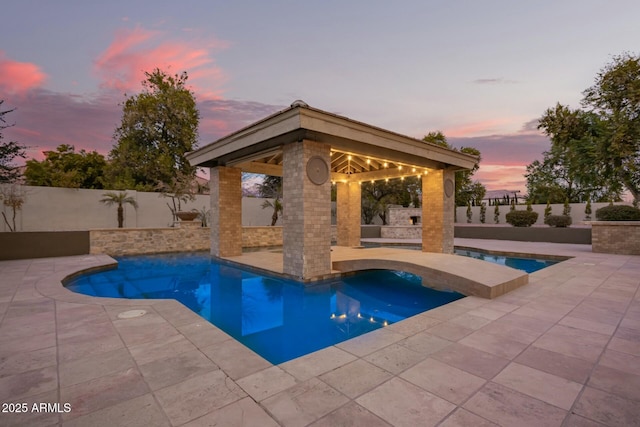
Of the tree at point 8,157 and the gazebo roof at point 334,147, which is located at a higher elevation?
the tree at point 8,157

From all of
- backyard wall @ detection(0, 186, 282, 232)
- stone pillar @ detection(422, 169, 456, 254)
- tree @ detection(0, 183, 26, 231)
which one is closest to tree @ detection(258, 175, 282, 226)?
backyard wall @ detection(0, 186, 282, 232)

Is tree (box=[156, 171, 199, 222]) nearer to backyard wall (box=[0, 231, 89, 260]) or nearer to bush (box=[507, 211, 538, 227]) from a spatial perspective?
backyard wall (box=[0, 231, 89, 260])

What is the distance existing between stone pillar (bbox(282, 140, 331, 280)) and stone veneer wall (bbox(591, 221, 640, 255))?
38.4ft

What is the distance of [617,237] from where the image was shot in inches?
452

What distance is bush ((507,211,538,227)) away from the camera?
61.3ft

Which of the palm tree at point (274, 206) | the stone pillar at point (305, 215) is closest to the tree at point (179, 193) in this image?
the palm tree at point (274, 206)

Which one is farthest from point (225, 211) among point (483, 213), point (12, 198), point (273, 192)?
point (483, 213)

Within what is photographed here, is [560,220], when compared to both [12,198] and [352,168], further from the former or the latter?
[12,198]

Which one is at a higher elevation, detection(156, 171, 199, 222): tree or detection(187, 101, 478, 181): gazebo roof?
detection(187, 101, 478, 181): gazebo roof

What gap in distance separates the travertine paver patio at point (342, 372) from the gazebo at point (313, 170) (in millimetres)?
4021

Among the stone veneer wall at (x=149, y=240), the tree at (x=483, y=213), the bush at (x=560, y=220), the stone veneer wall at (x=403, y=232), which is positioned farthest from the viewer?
the tree at (x=483, y=213)

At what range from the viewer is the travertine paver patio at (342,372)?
215 centimetres

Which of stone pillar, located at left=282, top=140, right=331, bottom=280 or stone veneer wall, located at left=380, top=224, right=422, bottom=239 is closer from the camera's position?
stone pillar, located at left=282, top=140, right=331, bottom=280

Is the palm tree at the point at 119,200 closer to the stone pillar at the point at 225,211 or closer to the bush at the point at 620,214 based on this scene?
the stone pillar at the point at 225,211
